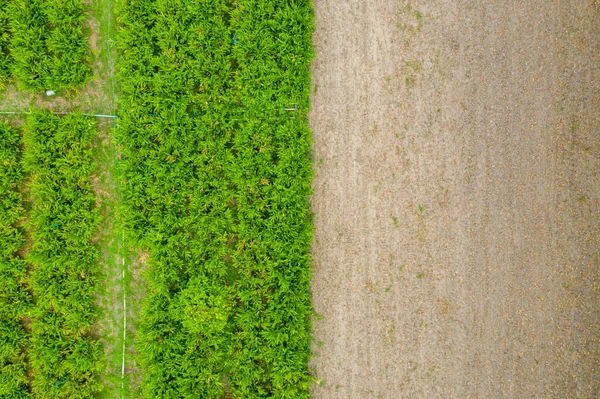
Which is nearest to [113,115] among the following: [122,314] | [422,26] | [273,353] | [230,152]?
[230,152]

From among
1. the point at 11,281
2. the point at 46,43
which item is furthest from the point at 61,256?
the point at 46,43

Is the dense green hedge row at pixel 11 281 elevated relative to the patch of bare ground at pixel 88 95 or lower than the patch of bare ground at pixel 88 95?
lower

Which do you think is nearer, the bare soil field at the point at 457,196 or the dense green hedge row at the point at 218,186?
the dense green hedge row at the point at 218,186

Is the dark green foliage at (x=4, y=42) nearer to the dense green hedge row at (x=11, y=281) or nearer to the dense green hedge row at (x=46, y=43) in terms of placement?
the dense green hedge row at (x=46, y=43)

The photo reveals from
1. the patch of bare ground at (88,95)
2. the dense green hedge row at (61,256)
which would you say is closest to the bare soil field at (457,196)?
the patch of bare ground at (88,95)

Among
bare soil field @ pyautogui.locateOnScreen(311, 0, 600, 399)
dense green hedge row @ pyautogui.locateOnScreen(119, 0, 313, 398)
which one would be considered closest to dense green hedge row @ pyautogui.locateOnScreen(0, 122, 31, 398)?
dense green hedge row @ pyautogui.locateOnScreen(119, 0, 313, 398)

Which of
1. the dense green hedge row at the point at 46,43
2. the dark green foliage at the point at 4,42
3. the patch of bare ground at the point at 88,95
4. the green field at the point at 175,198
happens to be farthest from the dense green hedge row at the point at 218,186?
the dark green foliage at the point at 4,42

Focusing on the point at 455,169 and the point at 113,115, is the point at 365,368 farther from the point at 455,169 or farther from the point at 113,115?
the point at 113,115
